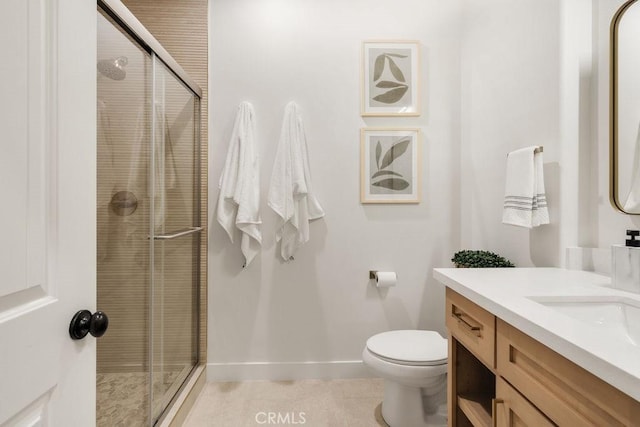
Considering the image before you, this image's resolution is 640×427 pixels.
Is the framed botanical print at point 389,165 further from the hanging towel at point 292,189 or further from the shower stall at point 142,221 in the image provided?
the shower stall at point 142,221

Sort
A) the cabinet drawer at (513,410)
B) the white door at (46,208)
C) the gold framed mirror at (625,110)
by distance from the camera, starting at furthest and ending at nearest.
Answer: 1. the gold framed mirror at (625,110)
2. the cabinet drawer at (513,410)
3. the white door at (46,208)

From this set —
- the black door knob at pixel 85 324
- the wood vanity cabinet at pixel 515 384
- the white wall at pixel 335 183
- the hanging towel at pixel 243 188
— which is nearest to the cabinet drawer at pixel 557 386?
the wood vanity cabinet at pixel 515 384

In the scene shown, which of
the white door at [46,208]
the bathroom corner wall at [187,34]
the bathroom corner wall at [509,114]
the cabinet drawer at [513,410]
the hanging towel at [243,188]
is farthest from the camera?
the bathroom corner wall at [187,34]

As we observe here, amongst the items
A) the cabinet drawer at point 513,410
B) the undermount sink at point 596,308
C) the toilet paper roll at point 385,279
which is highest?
the undermount sink at point 596,308

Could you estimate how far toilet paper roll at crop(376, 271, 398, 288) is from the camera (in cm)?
221

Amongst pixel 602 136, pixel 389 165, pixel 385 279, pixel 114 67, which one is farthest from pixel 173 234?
pixel 602 136

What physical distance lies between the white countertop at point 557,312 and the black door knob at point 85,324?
95 centimetres

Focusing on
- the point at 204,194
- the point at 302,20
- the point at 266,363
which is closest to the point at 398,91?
the point at 302,20

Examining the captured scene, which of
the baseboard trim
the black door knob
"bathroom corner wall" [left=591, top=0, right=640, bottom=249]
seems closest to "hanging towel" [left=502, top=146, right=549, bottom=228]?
"bathroom corner wall" [left=591, top=0, right=640, bottom=249]

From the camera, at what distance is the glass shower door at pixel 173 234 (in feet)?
5.41

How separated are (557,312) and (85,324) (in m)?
1.08

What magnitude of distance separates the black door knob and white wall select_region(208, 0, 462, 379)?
1524 mm

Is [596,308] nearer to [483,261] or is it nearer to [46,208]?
[483,261]

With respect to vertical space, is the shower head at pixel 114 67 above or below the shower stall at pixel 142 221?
above
